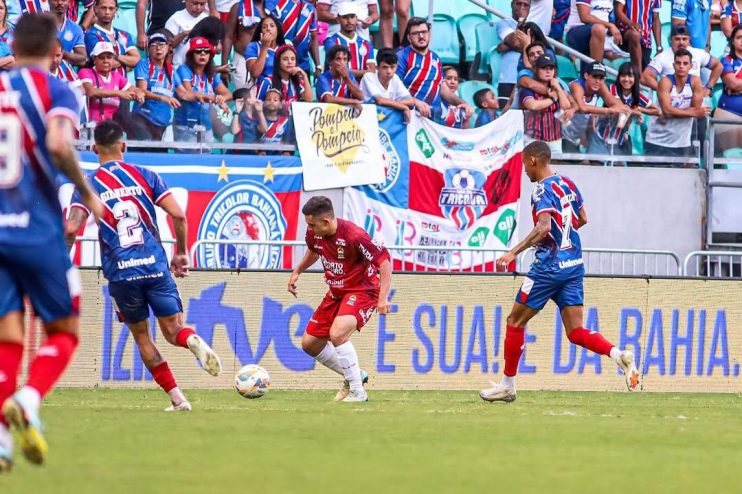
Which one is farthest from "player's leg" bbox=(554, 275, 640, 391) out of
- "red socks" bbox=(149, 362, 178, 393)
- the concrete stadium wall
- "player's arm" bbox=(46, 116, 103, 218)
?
"player's arm" bbox=(46, 116, 103, 218)

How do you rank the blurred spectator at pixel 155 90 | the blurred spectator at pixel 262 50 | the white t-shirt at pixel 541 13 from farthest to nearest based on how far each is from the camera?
1. the white t-shirt at pixel 541 13
2. the blurred spectator at pixel 262 50
3. the blurred spectator at pixel 155 90

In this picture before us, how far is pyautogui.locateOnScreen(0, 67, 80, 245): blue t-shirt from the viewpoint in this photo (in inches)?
249

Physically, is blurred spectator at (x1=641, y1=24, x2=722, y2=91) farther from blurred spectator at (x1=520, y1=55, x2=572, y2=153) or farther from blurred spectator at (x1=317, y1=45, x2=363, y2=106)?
blurred spectator at (x1=317, y1=45, x2=363, y2=106)

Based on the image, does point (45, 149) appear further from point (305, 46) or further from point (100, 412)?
point (305, 46)

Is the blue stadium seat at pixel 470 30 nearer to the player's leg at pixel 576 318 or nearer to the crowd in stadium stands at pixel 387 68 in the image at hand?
the crowd in stadium stands at pixel 387 68

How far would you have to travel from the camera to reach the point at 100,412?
10.3m

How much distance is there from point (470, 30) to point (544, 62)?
2.16m

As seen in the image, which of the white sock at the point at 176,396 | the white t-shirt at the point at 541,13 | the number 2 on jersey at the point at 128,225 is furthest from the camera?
the white t-shirt at the point at 541,13

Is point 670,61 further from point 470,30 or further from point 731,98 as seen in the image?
point 470,30

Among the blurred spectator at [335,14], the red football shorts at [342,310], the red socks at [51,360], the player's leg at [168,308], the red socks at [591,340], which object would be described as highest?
the blurred spectator at [335,14]

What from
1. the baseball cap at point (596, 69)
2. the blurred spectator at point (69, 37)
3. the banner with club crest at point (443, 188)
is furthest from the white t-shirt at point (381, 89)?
the blurred spectator at point (69, 37)

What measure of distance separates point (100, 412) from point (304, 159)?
6791 millimetres

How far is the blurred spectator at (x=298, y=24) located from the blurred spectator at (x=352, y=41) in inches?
12.8

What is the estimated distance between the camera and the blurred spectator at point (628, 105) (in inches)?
709
